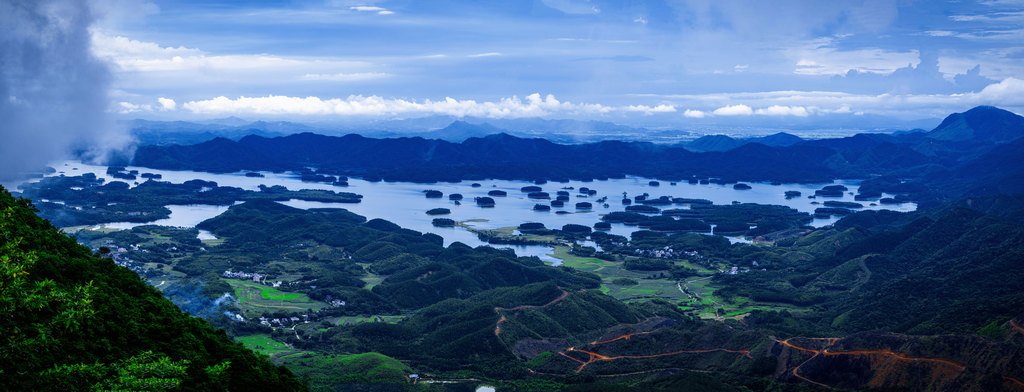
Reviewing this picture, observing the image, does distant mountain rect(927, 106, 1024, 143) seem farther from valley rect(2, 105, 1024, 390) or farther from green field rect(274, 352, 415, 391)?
green field rect(274, 352, 415, 391)

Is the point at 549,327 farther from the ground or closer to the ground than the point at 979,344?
closer to the ground

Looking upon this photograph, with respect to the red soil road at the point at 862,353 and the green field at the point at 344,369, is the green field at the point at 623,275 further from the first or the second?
the green field at the point at 344,369

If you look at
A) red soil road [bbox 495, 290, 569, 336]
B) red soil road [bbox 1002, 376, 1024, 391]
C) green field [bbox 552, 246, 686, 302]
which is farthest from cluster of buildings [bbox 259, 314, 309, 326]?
red soil road [bbox 1002, 376, 1024, 391]

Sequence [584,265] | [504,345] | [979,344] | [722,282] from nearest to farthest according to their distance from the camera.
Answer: [979,344]
[504,345]
[722,282]
[584,265]

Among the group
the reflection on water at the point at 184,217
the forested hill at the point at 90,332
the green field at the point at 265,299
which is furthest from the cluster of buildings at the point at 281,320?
the reflection on water at the point at 184,217

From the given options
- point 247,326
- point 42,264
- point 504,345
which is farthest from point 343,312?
point 42,264

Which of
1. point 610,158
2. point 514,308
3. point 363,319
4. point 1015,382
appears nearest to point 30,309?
point 1015,382

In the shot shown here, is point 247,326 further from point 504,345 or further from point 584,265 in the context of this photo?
point 584,265
